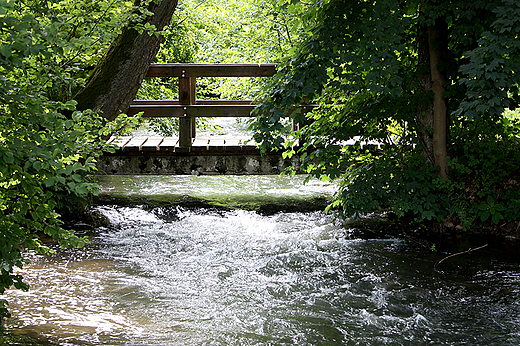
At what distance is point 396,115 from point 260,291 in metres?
2.73

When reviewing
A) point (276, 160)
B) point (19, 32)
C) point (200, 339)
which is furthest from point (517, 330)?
point (276, 160)

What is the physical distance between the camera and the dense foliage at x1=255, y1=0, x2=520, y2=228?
15.8 ft

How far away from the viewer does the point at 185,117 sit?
7324 mm

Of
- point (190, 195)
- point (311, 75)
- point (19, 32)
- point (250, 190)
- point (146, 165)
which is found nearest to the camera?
point (19, 32)

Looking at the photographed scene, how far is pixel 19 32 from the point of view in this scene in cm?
226

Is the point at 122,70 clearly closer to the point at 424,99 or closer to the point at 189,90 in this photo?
the point at 189,90

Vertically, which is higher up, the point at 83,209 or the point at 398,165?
the point at 398,165

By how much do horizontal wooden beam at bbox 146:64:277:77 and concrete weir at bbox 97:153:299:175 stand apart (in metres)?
1.21

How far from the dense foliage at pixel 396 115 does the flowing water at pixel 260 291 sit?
716 millimetres

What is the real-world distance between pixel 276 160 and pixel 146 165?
200 centimetres

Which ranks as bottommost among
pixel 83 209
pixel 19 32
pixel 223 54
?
pixel 83 209

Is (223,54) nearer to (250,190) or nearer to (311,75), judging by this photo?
(250,190)

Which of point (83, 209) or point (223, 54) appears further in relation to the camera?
point (223, 54)

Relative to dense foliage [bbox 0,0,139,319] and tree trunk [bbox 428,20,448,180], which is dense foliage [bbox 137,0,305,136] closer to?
tree trunk [bbox 428,20,448,180]
